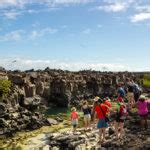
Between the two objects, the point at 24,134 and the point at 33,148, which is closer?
the point at 33,148

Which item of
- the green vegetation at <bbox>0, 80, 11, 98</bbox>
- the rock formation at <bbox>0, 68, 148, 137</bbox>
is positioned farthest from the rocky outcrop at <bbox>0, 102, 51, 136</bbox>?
the green vegetation at <bbox>0, 80, 11, 98</bbox>

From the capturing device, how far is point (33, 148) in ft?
108

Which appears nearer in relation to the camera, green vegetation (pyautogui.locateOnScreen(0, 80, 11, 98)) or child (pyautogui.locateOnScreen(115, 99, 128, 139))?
child (pyautogui.locateOnScreen(115, 99, 128, 139))

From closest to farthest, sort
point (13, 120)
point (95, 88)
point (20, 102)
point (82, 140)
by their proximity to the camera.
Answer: point (82, 140) → point (13, 120) → point (20, 102) → point (95, 88)

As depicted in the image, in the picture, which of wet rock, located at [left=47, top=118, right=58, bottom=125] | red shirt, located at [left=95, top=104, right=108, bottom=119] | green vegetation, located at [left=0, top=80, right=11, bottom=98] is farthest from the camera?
green vegetation, located at [left=0, top=80, right=11, bottom=98]

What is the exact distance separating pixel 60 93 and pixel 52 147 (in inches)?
2878

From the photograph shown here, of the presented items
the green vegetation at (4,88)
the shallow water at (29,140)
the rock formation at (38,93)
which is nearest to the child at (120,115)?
the shallow water at (29,140)

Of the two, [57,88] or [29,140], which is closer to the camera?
[29,140]

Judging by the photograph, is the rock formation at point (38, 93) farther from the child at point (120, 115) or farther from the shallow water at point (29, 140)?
the child at point (120, 115)

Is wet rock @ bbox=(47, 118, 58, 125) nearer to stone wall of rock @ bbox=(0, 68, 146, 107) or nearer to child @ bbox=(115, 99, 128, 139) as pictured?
child @ bbox=(115, 99, 128, 139)

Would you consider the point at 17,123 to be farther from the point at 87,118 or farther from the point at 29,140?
the point at 87,118

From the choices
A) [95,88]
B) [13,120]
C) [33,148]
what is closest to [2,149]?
[33,148]

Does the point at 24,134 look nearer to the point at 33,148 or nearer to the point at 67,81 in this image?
the point at 33,148

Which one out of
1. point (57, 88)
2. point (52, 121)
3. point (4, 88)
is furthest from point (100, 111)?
point (57, 88)
